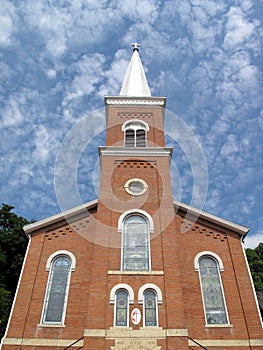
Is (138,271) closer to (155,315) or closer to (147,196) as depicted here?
(155,315)

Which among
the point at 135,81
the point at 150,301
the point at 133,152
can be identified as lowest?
the point at 150,301

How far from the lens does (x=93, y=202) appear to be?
17562 millimetres

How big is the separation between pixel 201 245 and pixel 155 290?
334cm

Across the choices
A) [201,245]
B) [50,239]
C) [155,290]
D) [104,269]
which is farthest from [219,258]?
[50,239]

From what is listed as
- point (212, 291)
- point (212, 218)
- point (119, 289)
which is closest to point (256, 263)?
point (212, 218)

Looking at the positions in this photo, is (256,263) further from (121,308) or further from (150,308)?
(121,308)

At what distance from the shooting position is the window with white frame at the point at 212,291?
46.8ft

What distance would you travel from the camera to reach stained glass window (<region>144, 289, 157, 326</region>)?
13.3m

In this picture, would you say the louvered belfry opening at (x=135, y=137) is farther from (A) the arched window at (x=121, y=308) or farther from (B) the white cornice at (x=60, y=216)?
(A) the arched window at (x=121, y=308)

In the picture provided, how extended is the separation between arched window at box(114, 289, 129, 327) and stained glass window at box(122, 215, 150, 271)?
107 cm

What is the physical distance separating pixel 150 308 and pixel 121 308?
108cm

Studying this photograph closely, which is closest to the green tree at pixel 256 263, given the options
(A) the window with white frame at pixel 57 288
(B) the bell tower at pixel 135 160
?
(B) the bell tower at pixel 135 160

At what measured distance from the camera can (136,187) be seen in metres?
17.8

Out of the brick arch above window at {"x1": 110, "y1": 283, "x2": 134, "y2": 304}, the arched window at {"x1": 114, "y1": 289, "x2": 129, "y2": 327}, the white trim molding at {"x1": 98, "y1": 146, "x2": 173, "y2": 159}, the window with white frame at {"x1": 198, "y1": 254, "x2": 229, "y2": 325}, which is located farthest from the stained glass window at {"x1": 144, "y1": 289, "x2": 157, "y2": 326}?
the white trim molding at {"x1": 98, "y1": 146, "x2": 173, "y2": 159}
